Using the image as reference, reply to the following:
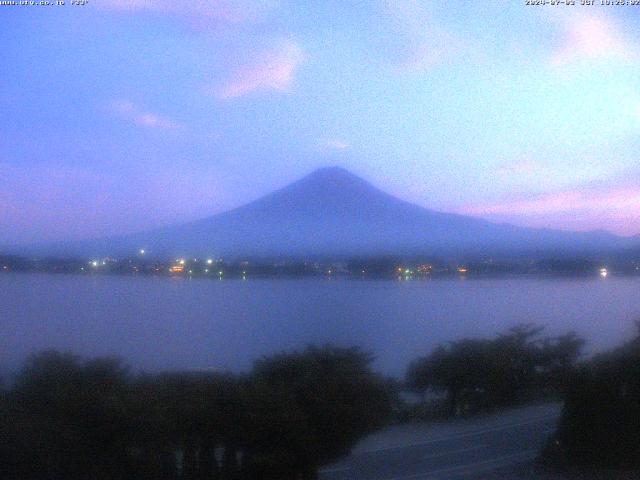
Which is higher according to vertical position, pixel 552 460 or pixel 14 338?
pixel 14 338

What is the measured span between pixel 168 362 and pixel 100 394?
78 cm

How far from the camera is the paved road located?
5.64 meters

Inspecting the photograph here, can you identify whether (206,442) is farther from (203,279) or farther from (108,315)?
(203,279)

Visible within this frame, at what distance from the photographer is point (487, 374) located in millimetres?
6867

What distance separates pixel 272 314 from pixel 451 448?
78.7 inches

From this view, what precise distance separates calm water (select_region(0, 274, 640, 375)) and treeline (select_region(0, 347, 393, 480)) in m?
0.25

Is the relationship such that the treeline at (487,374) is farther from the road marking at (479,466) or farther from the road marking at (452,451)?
the road marking at (479,466)

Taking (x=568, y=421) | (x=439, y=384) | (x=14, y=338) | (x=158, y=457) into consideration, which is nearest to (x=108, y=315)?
(x=14, y=338)

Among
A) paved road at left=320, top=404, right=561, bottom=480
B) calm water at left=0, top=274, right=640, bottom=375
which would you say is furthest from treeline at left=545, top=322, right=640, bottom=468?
calm water at left=0, top=274, right=640, bottom=375

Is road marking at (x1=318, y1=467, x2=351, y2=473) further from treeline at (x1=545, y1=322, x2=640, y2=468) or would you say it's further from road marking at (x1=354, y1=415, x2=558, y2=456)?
treeline at (x1=545, y1=322, x2=640, y2=468)

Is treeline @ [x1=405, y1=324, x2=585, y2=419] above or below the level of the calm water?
below

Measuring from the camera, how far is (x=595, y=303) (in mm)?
7496

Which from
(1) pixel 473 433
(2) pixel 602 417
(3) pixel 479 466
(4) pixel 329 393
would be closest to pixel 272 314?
(4) pixel 329 393

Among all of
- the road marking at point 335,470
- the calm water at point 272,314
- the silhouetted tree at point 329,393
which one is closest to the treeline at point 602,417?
the calm water at point 272,314
